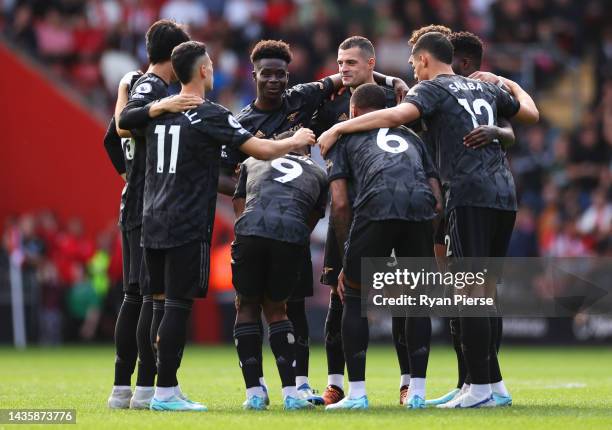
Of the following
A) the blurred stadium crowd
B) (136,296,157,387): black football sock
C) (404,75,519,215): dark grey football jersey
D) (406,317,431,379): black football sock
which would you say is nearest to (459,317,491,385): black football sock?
(406,317,431,379): black football sock

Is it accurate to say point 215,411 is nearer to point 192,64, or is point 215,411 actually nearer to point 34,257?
point 192,64

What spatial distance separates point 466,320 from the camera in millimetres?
8367

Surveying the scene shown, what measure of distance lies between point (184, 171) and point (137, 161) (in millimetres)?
652

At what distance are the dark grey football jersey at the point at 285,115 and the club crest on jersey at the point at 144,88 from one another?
912mm

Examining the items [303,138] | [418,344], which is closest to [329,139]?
[303,138]

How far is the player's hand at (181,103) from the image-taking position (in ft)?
27.6

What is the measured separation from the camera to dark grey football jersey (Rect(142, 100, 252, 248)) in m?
8.38

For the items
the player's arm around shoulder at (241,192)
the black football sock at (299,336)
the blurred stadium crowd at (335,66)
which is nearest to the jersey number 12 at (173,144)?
the player's arm around shoulder at (241,192)

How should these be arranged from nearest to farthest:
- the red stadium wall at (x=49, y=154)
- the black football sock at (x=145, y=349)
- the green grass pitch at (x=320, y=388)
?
1. the green grass pitch at (x=320, y=388)
2. the black football sock at (x=145, y=349)
3. the red stadium wall at (x=49, y=154)

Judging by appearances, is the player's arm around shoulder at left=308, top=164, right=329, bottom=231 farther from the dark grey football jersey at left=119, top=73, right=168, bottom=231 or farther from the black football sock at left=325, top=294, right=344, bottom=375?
the dark grey football jersey at left=119, top=73, right=168, bottom=231

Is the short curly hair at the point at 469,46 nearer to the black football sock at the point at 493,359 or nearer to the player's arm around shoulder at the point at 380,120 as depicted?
the player's arm around shoulder at the point at 380,120

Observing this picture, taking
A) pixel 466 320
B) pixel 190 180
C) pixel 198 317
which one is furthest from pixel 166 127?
pixel 198 317

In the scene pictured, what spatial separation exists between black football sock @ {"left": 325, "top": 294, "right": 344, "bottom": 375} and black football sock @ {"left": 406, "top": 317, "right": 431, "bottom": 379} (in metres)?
1.13

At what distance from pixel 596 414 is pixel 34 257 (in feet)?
44.3
